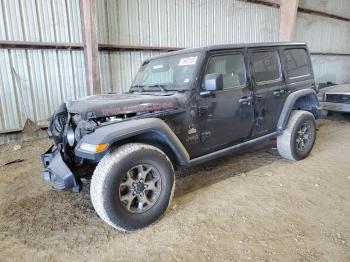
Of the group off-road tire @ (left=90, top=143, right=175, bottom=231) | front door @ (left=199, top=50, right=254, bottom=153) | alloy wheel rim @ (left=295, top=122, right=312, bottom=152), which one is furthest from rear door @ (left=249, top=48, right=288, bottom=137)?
off-road tire @ (left=90, top=143, right=175, bottom=231)

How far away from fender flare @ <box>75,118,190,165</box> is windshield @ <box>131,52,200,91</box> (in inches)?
24.3

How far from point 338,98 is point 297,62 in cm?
317

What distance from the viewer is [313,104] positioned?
4324mm

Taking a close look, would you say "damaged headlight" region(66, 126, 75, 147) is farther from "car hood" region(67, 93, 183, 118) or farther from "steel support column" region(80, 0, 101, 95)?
"steel support column" region(80, 0, 101, 95)

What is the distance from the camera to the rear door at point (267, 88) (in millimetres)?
3516

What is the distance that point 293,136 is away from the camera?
3.92 metres

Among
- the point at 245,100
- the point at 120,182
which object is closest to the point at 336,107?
the point at 245,100

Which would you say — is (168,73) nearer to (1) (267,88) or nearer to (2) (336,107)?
(1) (267,88)

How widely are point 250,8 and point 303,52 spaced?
5469mm

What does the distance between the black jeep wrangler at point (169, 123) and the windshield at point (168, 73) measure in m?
0.02

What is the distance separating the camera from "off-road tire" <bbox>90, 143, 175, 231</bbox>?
7.61 ft

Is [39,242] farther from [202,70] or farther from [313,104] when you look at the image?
[313,104]

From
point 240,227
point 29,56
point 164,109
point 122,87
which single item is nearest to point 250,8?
point 122,87

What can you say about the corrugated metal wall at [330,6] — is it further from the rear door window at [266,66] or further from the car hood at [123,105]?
the car hood at [123,105]
